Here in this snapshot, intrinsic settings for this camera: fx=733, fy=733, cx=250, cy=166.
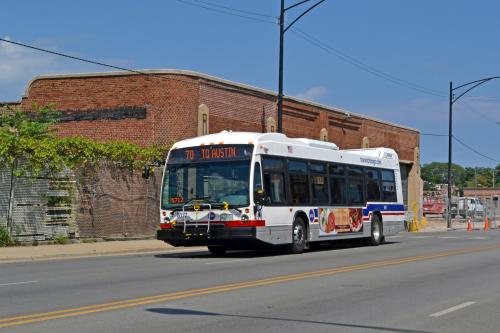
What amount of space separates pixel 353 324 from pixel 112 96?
2448 centimetres

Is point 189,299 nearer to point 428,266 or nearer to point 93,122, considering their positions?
point 428,266

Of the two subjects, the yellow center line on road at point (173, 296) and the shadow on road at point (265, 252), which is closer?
the yellow center line on road at point (173, 296)

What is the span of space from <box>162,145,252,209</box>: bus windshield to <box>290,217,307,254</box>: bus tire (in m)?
2.63

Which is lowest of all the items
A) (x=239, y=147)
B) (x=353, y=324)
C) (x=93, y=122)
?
(x=353, y=324)

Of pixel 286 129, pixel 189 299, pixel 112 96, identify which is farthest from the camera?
pixel 286 129

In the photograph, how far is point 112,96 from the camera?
104 ft

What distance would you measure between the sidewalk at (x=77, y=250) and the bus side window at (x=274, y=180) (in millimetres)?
5255

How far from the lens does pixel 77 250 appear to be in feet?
71.1

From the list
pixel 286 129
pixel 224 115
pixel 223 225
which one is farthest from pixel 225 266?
pixel 286 129

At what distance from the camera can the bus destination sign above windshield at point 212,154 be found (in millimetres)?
19516

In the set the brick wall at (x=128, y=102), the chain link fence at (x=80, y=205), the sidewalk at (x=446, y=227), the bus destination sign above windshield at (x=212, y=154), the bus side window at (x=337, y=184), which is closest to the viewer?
the bus destination sign above windshield at (x=212, y=154)

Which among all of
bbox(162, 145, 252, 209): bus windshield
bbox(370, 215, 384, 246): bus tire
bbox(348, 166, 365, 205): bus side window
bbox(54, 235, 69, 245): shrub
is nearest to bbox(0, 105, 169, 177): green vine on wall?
bbox(54, 235, 69, 245): shrub

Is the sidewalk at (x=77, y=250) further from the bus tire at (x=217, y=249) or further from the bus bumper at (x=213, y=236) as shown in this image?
the bus bumper at (x=213, y=236)

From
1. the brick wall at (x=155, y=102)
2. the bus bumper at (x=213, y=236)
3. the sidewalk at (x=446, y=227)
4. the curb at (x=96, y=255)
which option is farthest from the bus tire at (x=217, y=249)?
the sidewalk at (x=446, y=227)
